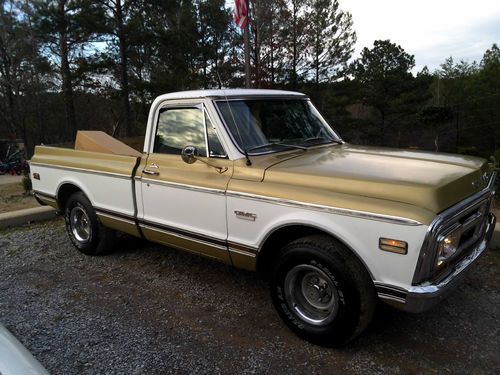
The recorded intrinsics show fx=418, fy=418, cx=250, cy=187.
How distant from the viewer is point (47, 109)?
1144 inches

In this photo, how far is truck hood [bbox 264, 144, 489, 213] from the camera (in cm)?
268

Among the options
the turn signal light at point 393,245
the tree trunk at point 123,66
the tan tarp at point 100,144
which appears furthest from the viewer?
the tree trunk at point 123,66

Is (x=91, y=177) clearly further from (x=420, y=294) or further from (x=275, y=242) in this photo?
(x=420, y=294)

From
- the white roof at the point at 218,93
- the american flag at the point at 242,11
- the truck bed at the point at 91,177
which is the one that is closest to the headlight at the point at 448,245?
the white roof at the point at 218,93

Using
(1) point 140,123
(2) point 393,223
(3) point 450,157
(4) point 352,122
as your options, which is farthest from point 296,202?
(4) point 352,122

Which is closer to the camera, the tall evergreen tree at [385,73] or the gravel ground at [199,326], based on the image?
the gravel ground at [199,326]

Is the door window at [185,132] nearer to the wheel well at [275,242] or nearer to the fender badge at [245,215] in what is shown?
the fender badge at [245,215]

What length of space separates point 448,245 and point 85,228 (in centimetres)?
434

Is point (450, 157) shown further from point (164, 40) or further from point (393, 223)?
point (164, 40)

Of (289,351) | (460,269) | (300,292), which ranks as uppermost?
(460,269)

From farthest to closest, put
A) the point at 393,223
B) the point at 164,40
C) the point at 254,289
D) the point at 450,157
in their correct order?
the point at 164,40, the point at 254,289, the point at 450,157, the point at 393,223

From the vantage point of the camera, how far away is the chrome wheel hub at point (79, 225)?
5.35 metres

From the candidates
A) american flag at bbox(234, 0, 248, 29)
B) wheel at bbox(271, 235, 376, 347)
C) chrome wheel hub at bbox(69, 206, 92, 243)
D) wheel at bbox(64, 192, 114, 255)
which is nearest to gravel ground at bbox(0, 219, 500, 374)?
Answer: wheel at bbox(271, 235, 376, 347)

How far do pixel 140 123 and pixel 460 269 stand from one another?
848 inches
